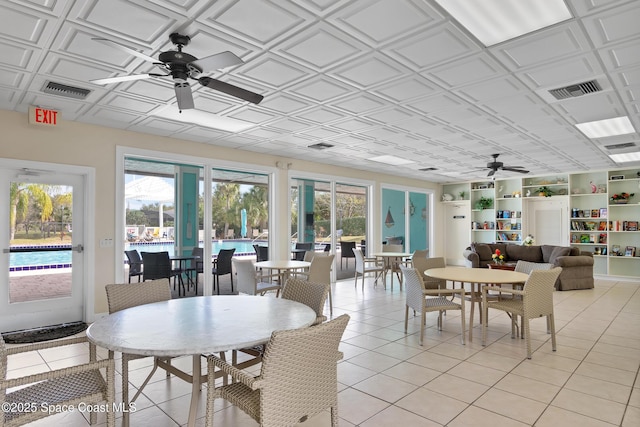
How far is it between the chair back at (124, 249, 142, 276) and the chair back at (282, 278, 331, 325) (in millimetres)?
3749

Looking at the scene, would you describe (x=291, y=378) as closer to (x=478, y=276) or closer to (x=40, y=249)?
(x=478, y=276)

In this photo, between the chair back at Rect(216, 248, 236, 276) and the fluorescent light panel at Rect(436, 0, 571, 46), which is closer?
the fluorescent light panel at Rect(436, 0, 571, 46)

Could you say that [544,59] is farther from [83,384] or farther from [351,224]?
[351,224]

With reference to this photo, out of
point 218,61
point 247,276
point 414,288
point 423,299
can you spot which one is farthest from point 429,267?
point 218,61

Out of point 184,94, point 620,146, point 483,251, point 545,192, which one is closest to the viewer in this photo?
point 184,94

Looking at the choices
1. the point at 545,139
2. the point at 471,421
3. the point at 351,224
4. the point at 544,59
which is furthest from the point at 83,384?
the point at 351,224

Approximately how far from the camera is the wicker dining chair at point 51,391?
1.71 metres

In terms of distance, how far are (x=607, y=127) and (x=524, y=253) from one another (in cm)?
445

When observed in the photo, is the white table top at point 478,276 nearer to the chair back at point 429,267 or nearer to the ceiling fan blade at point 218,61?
the chair back at point 429,267

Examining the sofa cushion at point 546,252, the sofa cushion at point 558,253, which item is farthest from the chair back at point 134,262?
the sofa cushion at point 546,252

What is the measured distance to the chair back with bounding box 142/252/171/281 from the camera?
19.0ft

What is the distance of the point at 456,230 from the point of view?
12109mm

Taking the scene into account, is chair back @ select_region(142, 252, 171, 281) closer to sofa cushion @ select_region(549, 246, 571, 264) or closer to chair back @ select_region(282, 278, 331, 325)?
chair back @ select_region(282, 278, 331, 325)

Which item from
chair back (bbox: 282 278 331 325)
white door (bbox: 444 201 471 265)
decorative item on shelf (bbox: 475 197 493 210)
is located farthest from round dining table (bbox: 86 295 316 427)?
white door (bbox: 444 201 471 265)
